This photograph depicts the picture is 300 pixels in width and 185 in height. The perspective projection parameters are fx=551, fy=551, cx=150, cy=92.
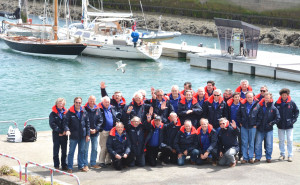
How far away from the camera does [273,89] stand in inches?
1252

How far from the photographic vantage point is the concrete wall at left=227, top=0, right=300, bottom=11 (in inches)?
2906

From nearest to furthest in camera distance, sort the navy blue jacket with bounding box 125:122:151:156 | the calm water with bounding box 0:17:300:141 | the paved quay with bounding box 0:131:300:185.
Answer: the paved quay with bounding box 0:131:300:185 → the navy blue jacket with bounding box 125:122:151:156 → the calm water with bounding box 0:17:300:141

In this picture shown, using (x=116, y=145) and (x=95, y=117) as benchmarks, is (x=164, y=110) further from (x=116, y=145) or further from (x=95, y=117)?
(x=95, y=117)

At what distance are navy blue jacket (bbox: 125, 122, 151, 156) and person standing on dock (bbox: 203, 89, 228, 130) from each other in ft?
4.81

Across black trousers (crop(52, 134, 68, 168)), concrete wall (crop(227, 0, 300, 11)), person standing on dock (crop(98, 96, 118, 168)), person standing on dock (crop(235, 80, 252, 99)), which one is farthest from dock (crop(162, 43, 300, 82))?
concrete wall (crop(227, 0, 300, 11))

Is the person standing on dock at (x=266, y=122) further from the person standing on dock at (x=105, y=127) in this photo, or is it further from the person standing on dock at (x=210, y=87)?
the person standing on dock at (x=105, y=127)

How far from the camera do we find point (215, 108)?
11961mm

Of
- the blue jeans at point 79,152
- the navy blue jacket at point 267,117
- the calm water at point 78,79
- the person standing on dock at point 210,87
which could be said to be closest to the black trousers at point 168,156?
the blue jeans at point 79,152

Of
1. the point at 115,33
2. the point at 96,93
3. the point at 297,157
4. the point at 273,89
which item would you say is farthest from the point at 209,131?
the point at 115,33

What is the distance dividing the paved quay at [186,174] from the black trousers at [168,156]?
0.21 meters

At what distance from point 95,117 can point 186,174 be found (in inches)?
84.8

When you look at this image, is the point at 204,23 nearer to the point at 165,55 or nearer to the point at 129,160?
the point at 165,55

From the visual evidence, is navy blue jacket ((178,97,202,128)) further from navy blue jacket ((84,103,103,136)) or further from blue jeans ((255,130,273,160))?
navy blue jacket ((84,103,103,136))

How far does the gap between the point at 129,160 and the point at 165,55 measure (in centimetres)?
3515
